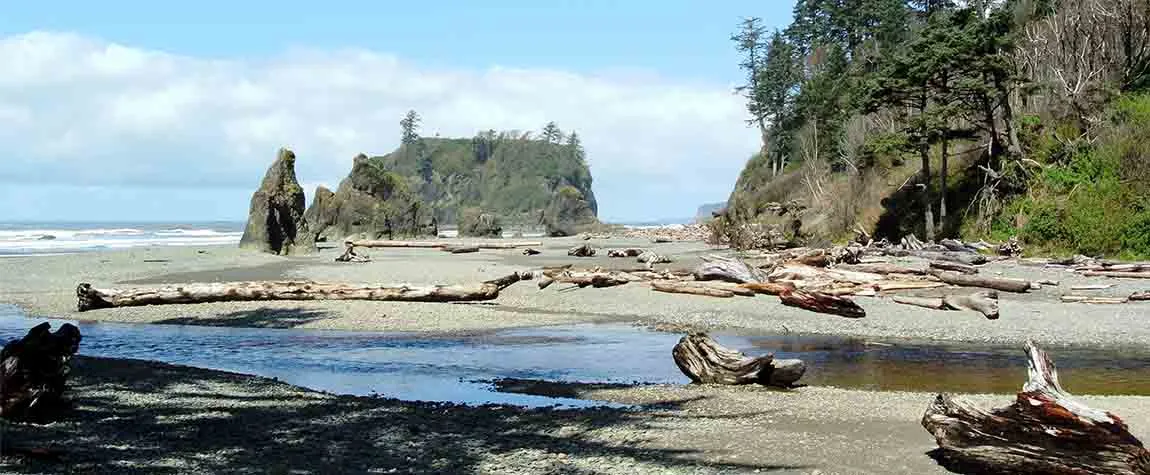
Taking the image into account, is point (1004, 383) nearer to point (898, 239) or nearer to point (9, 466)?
point (9, 466)

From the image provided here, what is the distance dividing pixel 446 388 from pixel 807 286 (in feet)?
41.2

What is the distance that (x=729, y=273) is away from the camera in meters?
22.1

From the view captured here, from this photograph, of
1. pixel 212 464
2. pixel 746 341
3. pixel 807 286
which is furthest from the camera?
pixel 807 286

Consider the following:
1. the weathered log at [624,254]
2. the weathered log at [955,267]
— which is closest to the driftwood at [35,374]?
the weathered log at [955,267]

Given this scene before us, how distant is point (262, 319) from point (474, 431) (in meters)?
11.4

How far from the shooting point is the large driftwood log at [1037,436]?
6212 millimetres

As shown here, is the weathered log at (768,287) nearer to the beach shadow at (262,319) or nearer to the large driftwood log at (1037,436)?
the beach shadow at (262,319)

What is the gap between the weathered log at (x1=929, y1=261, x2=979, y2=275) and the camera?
78.4ft

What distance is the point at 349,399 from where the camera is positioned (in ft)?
32.5

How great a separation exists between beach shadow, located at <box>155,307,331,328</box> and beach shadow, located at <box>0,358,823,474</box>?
291 inches

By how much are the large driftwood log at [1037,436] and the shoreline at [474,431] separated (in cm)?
23

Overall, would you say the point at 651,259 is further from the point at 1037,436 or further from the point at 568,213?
the point at 568,213

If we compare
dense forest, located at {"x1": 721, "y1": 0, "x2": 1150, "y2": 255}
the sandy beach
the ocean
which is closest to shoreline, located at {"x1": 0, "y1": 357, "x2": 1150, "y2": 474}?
the sandy beach

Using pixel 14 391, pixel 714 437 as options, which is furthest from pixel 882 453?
pixel 14 391
